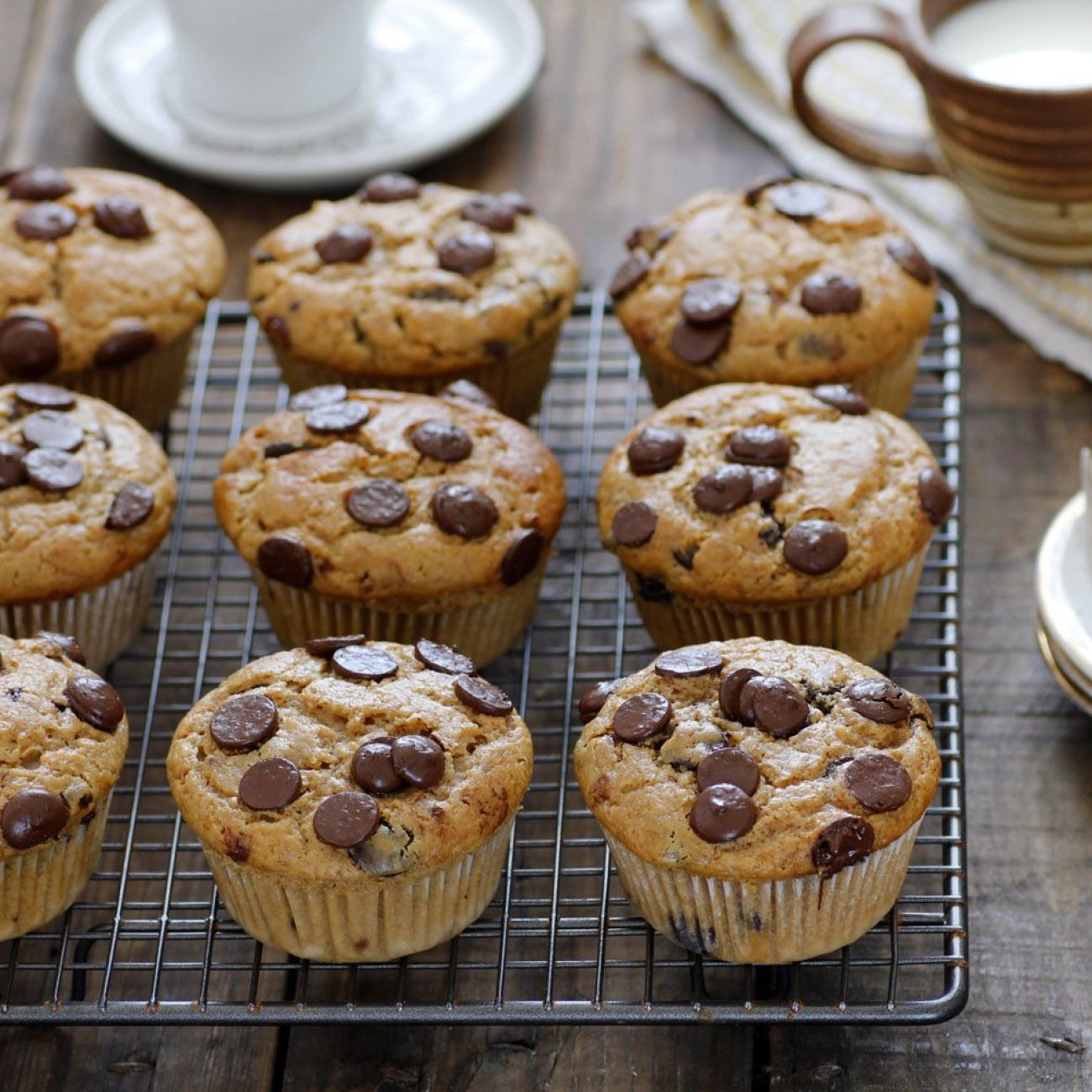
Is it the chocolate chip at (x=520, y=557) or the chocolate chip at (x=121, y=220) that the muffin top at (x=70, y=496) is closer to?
the chocolate chip at (x=121, y=220)

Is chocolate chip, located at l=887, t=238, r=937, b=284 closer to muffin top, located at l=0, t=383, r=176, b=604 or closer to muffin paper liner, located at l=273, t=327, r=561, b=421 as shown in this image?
muffin paper liner, located at l=273, t=327, r=561, b=421

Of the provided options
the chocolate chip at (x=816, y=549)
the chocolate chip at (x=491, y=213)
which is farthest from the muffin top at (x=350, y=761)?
the chocolate chip at (x=491, y=213)

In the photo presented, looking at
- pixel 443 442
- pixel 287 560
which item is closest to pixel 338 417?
pixel 443 442

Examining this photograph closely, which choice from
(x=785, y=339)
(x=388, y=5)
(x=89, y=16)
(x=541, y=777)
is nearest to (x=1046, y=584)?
(x=785, y=339)

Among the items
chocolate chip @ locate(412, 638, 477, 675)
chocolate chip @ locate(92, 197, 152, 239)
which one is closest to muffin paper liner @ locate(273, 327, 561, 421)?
A: chocolate chip @ locate(92, 197, 152, 239)

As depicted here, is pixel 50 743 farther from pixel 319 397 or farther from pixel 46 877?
pixel 319 397

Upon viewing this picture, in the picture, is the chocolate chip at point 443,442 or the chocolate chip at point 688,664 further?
the chocolate chip at point 443,442
